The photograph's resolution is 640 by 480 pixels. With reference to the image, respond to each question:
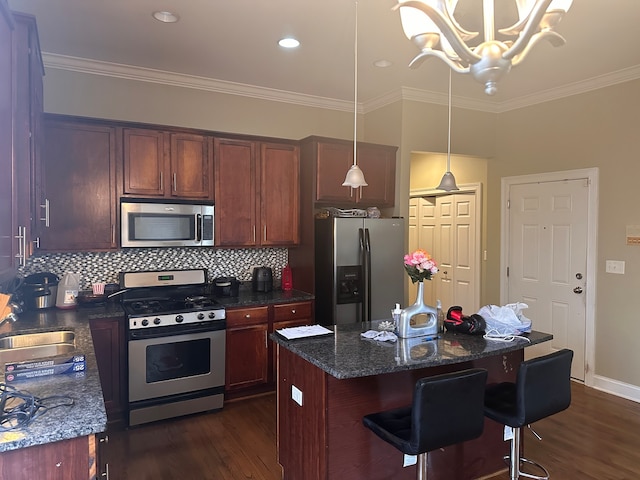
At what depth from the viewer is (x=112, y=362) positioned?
330 centimetres

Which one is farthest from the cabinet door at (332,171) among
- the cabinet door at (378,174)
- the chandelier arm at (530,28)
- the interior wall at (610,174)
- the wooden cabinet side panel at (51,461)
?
the wooden cabinet side panel at (51,461)

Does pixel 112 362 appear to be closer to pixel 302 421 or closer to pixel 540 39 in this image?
pixel 302 421

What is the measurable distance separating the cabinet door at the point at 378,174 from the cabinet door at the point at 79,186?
2.27 meters

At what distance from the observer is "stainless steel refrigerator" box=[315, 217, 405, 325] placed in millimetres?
4004

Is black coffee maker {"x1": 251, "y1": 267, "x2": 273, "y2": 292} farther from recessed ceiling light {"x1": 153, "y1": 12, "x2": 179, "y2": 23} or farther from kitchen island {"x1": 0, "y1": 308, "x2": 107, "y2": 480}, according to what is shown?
kitchen island {"x1": 0, "y1": 308, "x2": 107, "y2": 480}

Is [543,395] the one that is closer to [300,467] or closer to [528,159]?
[300,467]

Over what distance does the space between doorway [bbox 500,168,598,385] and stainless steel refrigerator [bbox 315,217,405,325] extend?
1.51m

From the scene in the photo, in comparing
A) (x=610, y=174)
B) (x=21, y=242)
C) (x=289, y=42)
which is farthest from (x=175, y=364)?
(x=610, y=174)

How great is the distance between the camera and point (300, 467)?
7.88 feet

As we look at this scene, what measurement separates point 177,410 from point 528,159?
13.9 feet

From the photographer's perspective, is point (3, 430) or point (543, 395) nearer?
point (3, 430)

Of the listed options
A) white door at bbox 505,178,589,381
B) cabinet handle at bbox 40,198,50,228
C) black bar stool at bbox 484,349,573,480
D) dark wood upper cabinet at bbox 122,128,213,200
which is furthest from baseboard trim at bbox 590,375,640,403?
cabinet handle at bbox 40,198,50,228

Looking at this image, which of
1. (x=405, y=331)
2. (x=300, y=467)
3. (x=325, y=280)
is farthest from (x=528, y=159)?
(x=300, y=467)

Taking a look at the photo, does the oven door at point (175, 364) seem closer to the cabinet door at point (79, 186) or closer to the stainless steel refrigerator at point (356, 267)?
the cabinet door at point (79, 186)
